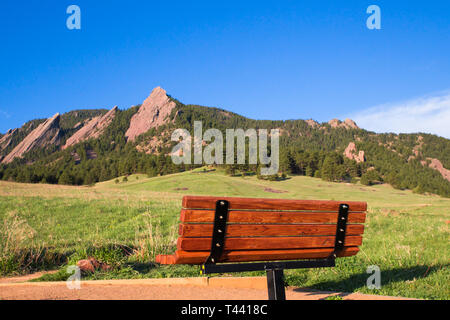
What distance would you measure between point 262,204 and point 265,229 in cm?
28

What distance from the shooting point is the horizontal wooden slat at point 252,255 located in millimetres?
2998

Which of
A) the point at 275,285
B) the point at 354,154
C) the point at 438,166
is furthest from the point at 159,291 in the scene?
the point at 438,166

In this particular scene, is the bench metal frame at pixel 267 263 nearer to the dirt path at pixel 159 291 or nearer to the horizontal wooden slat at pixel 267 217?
the horizontal wooden slat at pixel 267 217

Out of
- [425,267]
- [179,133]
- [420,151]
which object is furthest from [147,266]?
[420,151]

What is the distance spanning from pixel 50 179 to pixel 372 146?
127 metres

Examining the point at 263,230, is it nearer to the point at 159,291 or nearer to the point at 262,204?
the point at 262,204

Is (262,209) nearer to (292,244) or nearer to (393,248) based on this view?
(292,244)

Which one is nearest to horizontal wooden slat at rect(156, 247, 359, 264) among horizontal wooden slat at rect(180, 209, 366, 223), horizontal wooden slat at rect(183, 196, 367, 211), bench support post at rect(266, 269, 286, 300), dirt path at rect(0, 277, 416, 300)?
bench support post at rect(266, 269, 286, 300)

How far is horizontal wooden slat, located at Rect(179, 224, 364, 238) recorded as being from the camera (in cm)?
293

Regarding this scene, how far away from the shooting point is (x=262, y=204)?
3.19 metres

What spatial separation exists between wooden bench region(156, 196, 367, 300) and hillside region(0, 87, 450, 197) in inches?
2514

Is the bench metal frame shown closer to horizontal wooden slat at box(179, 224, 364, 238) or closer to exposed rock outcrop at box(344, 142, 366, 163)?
horizontal wooden slat at box(179, 224, 364, 238)

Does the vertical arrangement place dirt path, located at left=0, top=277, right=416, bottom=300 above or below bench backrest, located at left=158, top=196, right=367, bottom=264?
below

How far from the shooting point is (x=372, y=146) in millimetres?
147000
